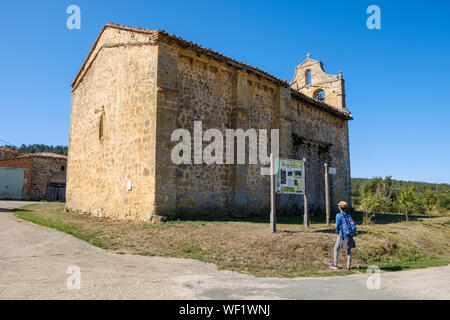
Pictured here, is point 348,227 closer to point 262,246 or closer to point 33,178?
point 262,246

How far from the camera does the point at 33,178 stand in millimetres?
28594

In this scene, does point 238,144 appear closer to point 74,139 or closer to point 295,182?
point 295,182

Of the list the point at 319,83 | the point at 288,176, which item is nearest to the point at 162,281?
the point at 288,176

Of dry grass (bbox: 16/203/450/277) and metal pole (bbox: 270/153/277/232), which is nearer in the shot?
dry grass (bbox: 16/203/450/277)

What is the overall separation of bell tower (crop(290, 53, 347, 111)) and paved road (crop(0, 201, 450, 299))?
16.6m

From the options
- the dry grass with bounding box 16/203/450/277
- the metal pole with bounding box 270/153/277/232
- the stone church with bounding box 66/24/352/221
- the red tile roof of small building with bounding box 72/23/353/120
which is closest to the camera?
the dry grass with bounding box 16/203/450/277

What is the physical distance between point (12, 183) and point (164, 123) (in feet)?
82.8

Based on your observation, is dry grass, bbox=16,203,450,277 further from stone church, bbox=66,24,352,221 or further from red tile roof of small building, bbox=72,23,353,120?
red tile roof of small building, bbox=72,23,353,120

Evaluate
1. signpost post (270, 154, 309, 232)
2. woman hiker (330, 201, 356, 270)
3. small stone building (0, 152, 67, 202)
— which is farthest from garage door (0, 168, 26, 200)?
woman hiker (330, 201, 356, 270)

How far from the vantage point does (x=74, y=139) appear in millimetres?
16719

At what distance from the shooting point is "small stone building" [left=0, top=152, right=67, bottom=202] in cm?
2819

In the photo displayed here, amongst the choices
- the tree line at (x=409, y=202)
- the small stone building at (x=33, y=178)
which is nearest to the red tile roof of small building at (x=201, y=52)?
the tree line at (x=409, y=202)

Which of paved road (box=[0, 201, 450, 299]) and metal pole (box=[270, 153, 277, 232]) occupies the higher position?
metal pole (box=[270, 153, 277, 232])
